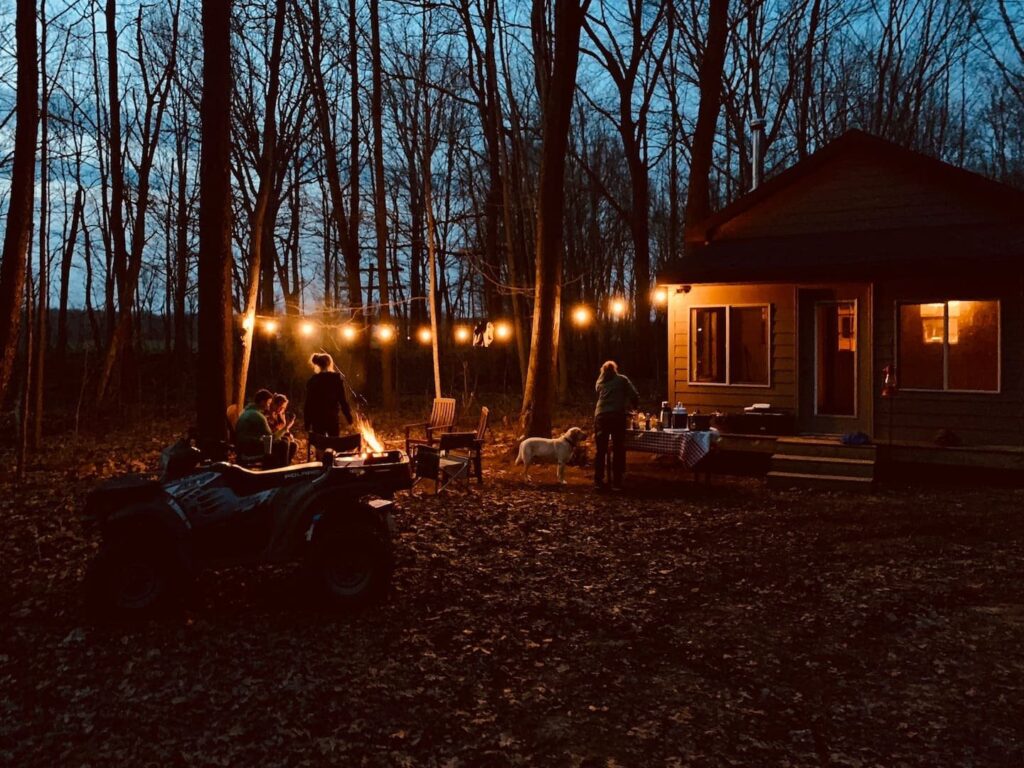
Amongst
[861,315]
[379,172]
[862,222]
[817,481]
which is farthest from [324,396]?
[379,172]

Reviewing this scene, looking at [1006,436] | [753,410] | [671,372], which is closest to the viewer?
[1006,436]

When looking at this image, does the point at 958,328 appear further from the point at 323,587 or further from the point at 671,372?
the point at 323,587

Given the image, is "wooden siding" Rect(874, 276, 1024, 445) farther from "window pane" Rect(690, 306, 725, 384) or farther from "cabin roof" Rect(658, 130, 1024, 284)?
"window pane" Rect(690, 306, 725, 384)

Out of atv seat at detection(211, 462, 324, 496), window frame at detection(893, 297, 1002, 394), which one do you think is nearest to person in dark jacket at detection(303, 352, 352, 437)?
atv seat at detection(211, 462, 324, 496)

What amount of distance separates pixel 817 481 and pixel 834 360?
304 centimetres

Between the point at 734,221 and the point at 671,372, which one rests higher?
the point at 734,221

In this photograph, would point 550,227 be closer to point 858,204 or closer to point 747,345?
point 747,345

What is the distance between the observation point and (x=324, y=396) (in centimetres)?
1145

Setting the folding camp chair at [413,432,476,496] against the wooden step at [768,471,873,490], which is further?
the wooden step at [768,471,873,490]

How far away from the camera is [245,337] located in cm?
1484

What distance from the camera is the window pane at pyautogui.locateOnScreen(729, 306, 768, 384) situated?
14.3 m

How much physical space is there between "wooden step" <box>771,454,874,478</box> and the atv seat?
8.09m

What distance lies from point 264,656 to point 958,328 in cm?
1122

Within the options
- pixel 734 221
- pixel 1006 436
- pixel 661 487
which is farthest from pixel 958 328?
pixel 661 487
